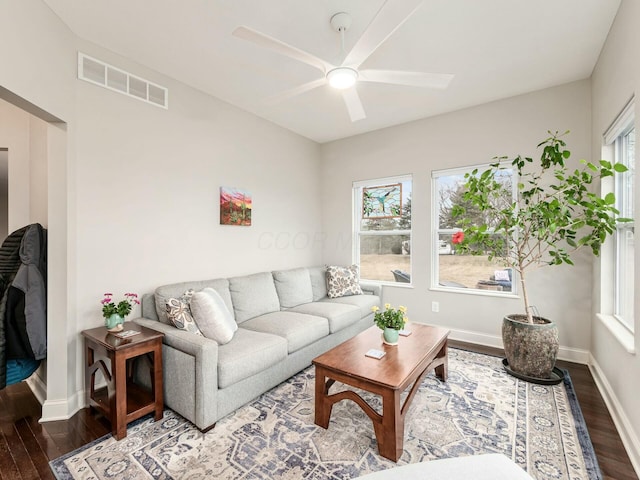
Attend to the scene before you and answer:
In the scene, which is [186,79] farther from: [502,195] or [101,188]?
[502,195]

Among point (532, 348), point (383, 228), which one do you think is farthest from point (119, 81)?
point (532, 348)

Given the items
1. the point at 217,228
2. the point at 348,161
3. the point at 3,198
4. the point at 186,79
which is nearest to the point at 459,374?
the point at 217,228

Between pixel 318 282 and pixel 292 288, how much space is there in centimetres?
55

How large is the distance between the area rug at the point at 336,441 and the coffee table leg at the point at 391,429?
0.05m

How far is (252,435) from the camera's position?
2.00m

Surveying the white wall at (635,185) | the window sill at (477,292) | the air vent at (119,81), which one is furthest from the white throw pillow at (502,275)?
the air vent at (119,81)

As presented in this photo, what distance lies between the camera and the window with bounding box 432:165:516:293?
359 cm

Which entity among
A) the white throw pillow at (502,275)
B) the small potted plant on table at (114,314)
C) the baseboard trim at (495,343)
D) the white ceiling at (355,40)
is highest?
the white ceiling at (355,40)

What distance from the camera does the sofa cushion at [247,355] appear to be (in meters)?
2.12

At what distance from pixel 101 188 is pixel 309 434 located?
8.06ft

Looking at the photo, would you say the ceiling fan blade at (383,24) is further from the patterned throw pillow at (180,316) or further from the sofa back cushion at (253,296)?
the sofa back cushion at (253,296)

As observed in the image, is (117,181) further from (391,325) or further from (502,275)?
(502,275)

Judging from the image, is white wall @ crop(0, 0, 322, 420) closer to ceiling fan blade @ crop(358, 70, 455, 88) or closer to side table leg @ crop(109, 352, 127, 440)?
side table leg @ crop(109, 352, 127, 440)

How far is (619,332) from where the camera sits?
7.34 ft
